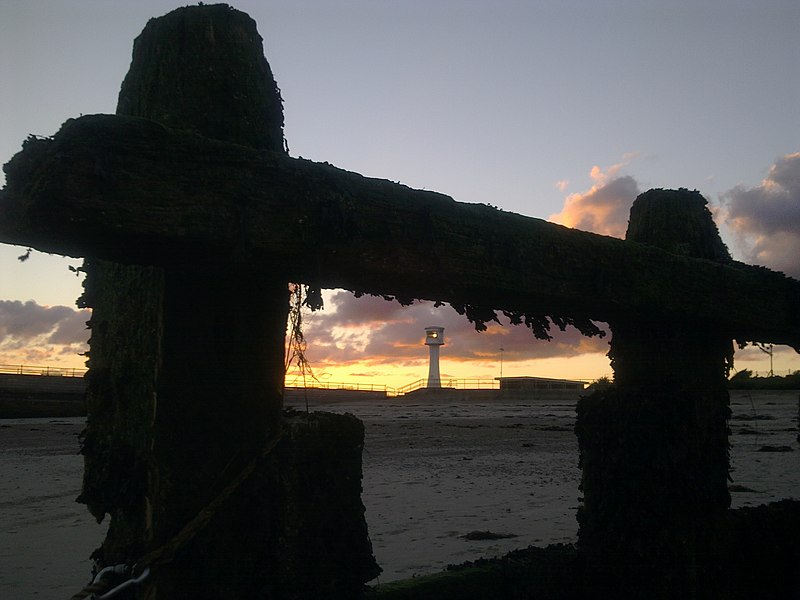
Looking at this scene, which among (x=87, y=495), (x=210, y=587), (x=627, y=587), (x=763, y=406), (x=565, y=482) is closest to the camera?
(x=210, y=587)

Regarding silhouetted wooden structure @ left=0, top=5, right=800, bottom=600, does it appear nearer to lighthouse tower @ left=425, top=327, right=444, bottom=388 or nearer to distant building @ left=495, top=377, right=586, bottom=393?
distant building @ left=495, top=377, right=586, bottom=393

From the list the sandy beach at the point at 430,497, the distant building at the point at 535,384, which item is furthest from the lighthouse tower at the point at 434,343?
the sandy beach at the point at 430,497

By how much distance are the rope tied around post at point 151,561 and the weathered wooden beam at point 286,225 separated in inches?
31.3

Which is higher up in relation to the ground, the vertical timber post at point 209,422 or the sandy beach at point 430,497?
the vertical timber post at point 209,422

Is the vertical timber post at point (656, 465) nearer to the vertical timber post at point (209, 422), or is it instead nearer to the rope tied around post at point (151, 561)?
the vertical timber post at point (209, 422)

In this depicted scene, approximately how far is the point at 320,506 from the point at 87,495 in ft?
2.73

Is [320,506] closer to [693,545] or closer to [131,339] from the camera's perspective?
[131,339]

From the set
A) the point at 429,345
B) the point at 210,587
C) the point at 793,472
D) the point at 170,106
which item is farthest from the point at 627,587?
the point at 429,345

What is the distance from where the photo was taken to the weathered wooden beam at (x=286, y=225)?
193cm

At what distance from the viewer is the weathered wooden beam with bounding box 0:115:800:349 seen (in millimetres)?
1933

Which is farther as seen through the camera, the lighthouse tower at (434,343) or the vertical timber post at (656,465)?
the lighthouse tower at (434,343)

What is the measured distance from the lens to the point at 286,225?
2.23 metres

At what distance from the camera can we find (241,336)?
2.48 metres

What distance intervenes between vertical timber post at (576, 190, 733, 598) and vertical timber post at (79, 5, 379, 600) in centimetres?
A: 165
